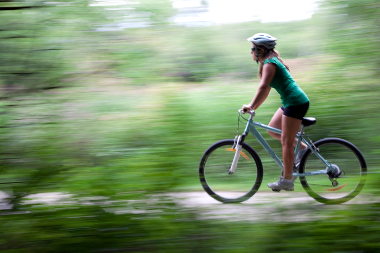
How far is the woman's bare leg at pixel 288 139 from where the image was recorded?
335cm

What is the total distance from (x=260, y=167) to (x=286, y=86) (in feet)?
2.92

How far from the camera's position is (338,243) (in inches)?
74.8

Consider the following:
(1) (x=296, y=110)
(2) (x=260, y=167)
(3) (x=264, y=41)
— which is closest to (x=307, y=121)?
(1) (x=296, y=110)

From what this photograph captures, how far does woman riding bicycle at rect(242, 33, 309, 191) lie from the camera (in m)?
3.29

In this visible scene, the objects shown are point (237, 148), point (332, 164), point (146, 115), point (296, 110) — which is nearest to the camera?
point (296, 110)

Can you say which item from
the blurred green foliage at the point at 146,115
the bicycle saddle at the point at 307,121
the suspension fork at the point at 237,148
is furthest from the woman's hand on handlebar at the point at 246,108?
the blurred green foliage at the point at 146,115

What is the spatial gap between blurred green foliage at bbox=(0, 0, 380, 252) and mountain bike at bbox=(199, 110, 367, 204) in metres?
0.37

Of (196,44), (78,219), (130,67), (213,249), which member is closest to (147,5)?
(130,67)

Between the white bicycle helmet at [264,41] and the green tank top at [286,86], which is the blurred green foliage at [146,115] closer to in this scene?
the green tank top at [286,86]

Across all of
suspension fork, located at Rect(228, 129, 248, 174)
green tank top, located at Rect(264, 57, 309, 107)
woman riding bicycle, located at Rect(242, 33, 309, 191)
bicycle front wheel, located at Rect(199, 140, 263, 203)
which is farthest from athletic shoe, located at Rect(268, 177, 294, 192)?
green tank top, located at Rect(264, 57, 309, 107)

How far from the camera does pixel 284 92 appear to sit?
334cm

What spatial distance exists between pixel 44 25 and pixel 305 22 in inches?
190

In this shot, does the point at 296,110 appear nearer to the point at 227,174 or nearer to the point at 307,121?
the point at 307,121

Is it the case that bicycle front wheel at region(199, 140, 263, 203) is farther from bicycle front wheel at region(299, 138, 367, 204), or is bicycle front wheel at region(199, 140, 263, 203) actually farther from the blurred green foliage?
bicycle front wheel at region(299, 138, 367, 204)
